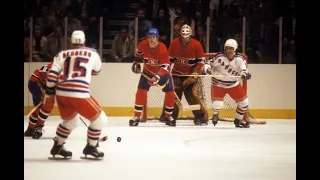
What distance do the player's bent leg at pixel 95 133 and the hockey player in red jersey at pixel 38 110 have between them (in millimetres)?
954

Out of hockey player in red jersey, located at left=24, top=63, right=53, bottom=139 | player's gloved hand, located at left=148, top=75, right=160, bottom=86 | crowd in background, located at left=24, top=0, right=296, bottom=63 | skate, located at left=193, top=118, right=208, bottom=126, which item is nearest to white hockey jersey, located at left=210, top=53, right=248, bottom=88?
skate, located at left=193, top=118, right=208, bottom=126

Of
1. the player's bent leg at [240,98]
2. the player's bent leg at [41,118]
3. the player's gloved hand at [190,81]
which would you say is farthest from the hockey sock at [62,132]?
the player's gloved hand at [190,81]

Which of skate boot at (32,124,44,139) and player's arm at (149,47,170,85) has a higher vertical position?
Answer: player's arm at (149,47,170,85)

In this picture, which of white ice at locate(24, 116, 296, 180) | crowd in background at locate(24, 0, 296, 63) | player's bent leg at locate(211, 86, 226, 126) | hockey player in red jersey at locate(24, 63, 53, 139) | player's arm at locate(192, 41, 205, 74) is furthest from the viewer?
crowd in background at locate(24, 0, 296, 63)

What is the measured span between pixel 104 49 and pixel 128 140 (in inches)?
93.9

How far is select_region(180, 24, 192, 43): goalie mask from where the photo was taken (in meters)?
7.92

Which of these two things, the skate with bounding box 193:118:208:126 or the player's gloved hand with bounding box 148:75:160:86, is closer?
the player's gloved hand with bounding box 148:75:160:86

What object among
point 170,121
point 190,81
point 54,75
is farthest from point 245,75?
point 54,75

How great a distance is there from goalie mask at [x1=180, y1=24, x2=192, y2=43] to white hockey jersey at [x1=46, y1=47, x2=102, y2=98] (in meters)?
2.98

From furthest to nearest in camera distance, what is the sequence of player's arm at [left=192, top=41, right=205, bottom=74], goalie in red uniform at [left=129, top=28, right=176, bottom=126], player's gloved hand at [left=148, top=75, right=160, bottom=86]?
1. player's arm at [left=192, top=41, right=205, bottom=74]
2. goalie in red uniform at [left=129, top=28, right=176, bottom=126]
3. player's gloved hand at [left=148, top=75, right=160, bottom=86]

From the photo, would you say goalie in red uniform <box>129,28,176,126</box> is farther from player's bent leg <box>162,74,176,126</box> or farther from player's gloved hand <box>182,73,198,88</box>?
player's gloved hand <box>182,73,198,88</box>

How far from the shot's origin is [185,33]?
7930 mm
